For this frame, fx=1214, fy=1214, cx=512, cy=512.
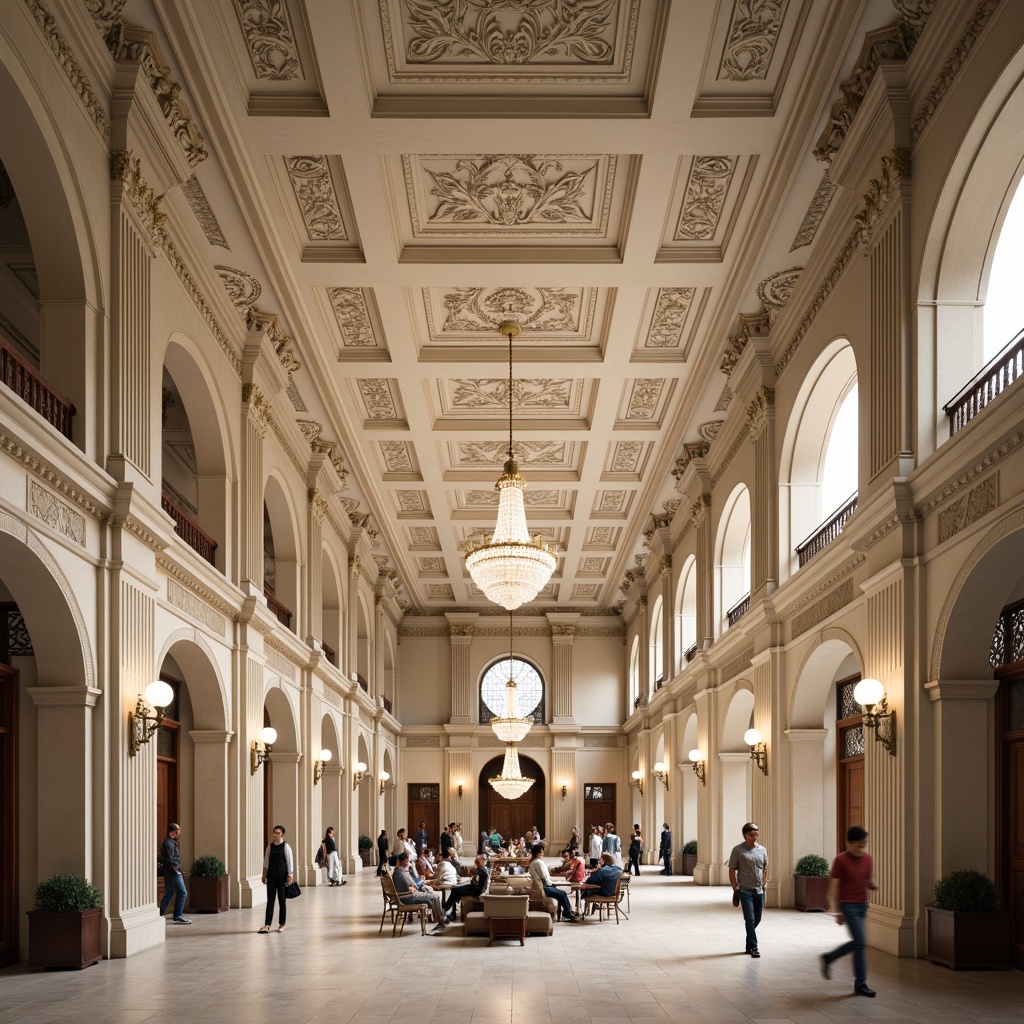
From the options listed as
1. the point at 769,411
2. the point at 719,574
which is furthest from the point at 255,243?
the point at 719,574

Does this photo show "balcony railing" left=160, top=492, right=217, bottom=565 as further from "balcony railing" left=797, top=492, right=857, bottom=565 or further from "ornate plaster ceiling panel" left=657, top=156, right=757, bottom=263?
"balcony railing" left=797, top=492, right=857, bottom=565

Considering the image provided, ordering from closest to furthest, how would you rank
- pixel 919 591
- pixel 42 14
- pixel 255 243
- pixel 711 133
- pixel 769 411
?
pixel 42 14 → pixel 919 591 → pixel 711 133 → pixel 255 243 → pixel 769 411

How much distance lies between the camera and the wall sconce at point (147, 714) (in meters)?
11.6

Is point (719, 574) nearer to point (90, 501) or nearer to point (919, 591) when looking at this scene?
point (919, 591)

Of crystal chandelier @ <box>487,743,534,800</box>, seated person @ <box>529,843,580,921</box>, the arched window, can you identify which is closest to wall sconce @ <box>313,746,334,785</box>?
seated person @ <box>529,843,580,921</box>

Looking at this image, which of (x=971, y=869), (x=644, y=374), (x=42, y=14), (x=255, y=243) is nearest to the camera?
(x=42, y=14)

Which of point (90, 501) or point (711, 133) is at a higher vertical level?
point (711, 133)

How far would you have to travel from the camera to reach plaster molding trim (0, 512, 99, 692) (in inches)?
356

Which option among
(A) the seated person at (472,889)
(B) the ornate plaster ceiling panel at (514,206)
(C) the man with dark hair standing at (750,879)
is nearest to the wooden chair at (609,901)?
(A) the seated person at (472,889)

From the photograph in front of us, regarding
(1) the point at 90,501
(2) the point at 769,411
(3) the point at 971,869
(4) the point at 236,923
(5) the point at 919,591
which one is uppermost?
(2) the point at 769,411

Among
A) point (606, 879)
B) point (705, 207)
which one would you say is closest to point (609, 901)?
point (606, 879)

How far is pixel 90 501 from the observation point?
10.7 meters

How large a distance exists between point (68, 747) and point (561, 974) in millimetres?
4828

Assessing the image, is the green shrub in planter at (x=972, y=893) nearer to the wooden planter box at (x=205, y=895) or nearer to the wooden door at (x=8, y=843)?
the wooden door at (x=8, y=843)
